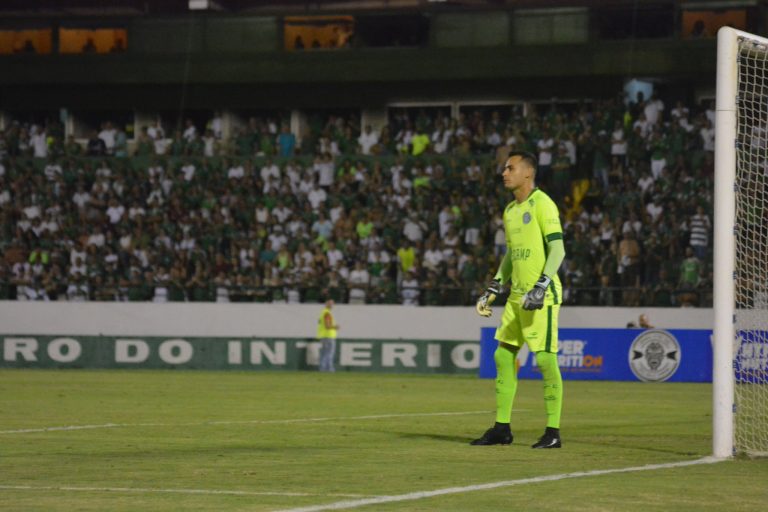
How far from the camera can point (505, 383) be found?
13.0 meters

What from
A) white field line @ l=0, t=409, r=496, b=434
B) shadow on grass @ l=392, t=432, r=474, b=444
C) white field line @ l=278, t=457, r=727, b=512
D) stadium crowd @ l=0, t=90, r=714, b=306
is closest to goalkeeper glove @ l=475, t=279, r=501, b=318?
shadow on grass @ l=392, t=432, r=474, b=444

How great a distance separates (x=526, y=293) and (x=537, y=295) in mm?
334

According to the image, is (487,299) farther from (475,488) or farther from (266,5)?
(266,5)

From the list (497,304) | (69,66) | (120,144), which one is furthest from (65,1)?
(497,304)

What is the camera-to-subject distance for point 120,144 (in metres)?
43.7

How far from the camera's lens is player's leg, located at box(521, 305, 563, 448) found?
12.6m

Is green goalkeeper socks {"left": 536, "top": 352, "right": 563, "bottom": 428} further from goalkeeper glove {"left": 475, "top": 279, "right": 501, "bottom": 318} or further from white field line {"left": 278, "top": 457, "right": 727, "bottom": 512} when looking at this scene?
white field line {"left": 278, "top": 457, "right": 727, "bottom": 512}

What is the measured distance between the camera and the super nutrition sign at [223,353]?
34062 millimetres

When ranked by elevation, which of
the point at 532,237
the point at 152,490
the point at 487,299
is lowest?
the point at 152,490

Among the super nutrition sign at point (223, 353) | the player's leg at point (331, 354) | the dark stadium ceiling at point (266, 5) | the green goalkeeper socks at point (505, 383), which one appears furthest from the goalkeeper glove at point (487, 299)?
the dark stadium ceiling at point (266, 5)

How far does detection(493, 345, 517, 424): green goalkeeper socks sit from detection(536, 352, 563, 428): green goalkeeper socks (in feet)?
1.25

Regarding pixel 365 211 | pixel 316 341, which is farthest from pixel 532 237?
pixel 365 211

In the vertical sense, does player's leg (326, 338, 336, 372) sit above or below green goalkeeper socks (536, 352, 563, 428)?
below

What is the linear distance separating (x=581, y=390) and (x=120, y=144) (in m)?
21.9
